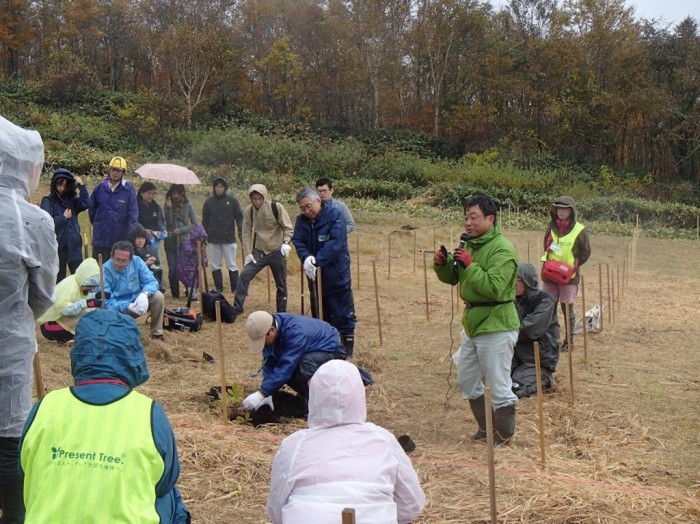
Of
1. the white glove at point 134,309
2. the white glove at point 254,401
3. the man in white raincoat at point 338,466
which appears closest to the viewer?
the man in white raincoat at point 338,466

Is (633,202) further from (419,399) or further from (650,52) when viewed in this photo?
(419,399)

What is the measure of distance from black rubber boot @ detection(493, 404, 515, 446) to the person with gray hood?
4.07 feet

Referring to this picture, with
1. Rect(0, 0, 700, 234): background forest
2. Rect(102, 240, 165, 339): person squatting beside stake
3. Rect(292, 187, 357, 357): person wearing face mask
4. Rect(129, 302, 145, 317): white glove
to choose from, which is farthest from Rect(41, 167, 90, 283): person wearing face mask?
Rect(0, 0, 700, 234): background forest

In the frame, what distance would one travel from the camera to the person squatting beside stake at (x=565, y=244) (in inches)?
309

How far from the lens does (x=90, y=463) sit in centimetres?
219

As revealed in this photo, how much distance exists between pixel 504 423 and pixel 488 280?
1.02m

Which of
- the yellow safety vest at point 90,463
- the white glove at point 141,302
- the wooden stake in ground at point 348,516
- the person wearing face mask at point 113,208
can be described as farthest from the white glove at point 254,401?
the person wearing face mask at point 113,208

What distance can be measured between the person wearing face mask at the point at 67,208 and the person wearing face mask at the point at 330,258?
2549 mm

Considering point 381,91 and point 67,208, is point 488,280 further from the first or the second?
point 381,91

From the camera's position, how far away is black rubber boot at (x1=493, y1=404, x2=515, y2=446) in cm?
518

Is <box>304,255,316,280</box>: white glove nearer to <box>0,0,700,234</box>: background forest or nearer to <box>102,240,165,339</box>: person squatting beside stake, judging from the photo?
<box>102,240,165,339</box>: person squatting beside stake

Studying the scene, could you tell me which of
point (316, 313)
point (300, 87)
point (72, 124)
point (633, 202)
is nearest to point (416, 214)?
point (633, 202)

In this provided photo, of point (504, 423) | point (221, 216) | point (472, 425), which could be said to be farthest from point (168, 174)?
point (504, 423)

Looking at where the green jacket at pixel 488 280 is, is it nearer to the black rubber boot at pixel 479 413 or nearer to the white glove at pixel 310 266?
the black rubber boot at pixel 479 413
